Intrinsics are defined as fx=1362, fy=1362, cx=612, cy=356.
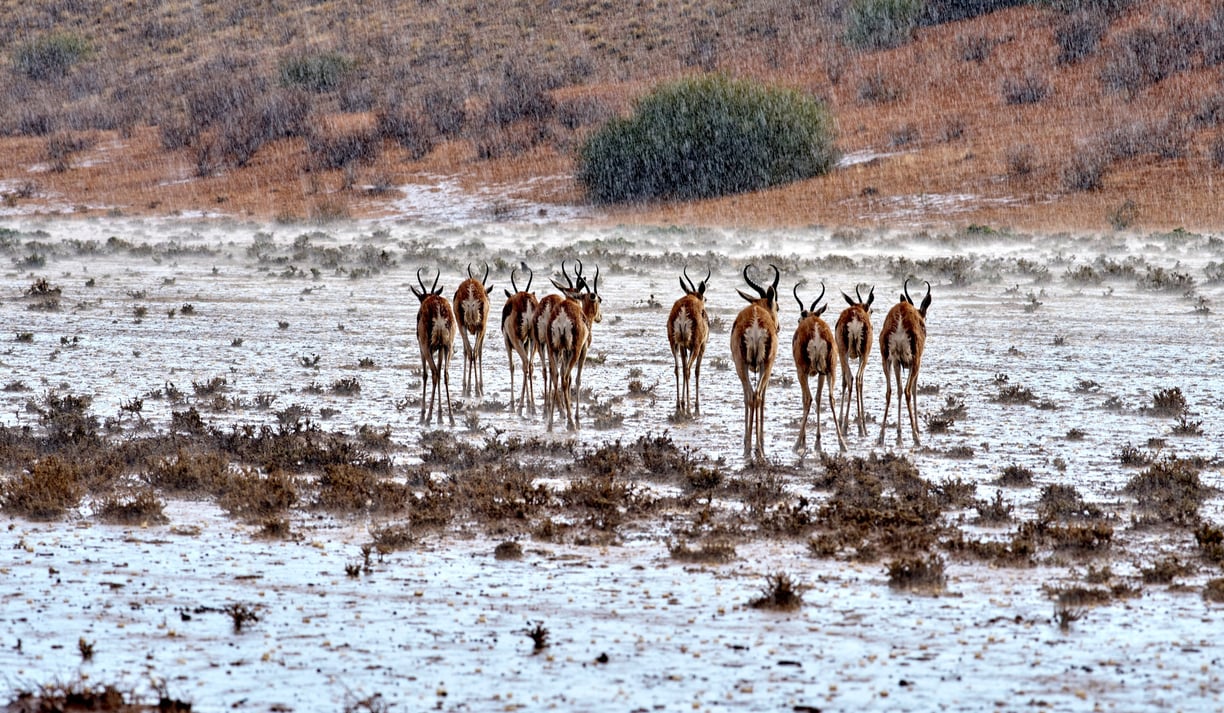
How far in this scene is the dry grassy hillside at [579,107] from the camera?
3934 cm

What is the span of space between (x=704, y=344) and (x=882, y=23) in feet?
153

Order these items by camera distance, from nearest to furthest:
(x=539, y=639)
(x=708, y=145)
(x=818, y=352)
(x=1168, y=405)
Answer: (x=539, y=639)
(x=818, y=352)
(x=1168, y=405)
(x=708, y=145)

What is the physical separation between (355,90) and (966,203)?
117 feet

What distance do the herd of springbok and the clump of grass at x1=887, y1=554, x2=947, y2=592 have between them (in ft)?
11.0

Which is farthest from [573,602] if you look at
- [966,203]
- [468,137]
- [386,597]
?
[468,137]

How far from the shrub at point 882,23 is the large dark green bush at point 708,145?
10921 millimetres

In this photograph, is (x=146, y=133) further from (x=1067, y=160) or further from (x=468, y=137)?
(x=1067, y=160)

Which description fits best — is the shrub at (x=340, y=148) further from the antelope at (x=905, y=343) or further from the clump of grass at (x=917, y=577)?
the clump of grass at (x=917, y=577)

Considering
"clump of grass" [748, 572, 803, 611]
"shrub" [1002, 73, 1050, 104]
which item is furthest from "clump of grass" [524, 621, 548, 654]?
"shrub" [1002, 73, 1050, 104]

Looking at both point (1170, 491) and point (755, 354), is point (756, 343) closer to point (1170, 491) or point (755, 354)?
point (755, 354)

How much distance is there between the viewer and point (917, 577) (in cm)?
808

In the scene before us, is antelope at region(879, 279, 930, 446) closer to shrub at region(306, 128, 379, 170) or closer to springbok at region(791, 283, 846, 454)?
springbok at region(791, 283, 846, 454)

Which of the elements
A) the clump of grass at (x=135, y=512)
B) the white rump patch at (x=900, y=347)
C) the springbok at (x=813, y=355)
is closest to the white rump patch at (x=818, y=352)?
the springbok at (x=813, y=355)

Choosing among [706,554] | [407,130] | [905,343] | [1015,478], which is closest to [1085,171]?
[407,130]
